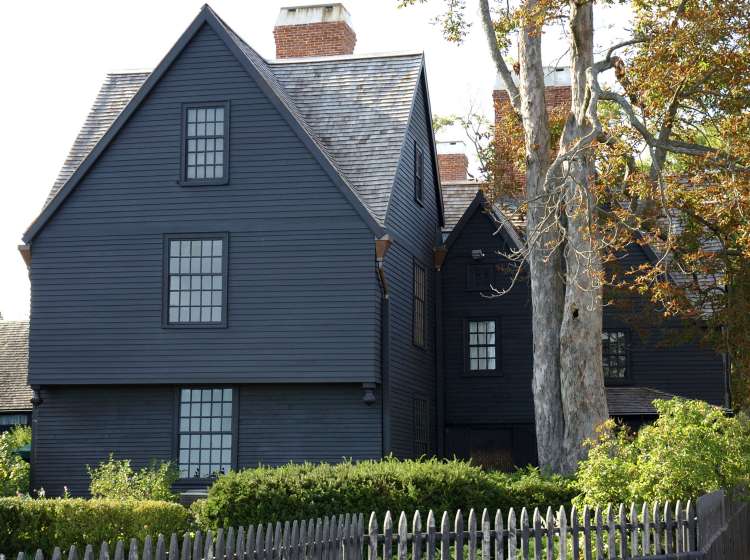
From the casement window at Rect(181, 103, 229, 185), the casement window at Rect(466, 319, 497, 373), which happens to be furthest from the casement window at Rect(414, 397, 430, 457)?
the casement window at Rect(181, 103, 229, 185)

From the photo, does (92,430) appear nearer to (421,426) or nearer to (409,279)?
(421,426)

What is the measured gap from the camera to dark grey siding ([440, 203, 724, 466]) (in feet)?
104

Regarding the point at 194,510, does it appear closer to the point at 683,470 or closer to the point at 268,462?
the point at 268,462

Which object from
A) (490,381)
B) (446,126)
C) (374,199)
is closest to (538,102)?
(374,199)

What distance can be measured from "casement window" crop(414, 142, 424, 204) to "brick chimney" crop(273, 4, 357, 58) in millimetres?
4433

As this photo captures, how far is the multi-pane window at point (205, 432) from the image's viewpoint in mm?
25812

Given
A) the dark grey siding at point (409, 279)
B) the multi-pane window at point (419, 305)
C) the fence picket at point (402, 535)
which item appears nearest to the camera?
the fence picket at point (402, 535)

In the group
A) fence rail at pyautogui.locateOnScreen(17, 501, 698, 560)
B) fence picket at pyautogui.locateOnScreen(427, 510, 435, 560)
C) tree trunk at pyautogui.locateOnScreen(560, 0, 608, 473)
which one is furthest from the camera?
tree trunk at pyautogui.locateOnScreen(560, 0, 608, 473)

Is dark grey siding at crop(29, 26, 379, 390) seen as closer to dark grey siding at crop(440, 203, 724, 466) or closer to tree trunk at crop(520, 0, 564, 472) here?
tree trunk at crop(520, 0, 564, 472)

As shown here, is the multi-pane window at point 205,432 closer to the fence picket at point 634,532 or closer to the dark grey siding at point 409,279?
the dark grey siding at point 409,279

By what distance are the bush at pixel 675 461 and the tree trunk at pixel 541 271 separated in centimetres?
868

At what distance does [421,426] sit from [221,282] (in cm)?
Answer: 678

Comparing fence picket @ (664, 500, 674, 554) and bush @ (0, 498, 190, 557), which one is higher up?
fence picket @ (664, 500, 674, 554)

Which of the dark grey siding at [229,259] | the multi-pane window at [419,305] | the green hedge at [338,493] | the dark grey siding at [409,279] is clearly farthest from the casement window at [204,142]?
the green hedge at [338,493]
